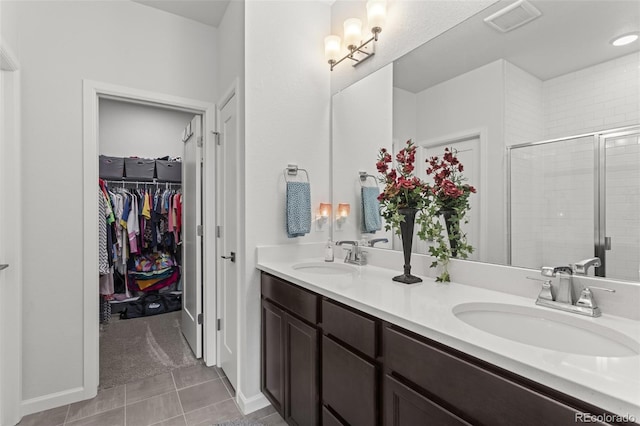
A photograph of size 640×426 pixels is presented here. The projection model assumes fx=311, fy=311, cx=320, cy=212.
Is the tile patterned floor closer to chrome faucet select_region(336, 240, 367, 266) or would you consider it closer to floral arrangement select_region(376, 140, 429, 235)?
chrome faucet select_region(336, 240, 367, 266)

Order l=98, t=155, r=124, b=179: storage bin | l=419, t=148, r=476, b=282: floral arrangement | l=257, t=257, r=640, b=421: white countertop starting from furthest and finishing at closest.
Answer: l=98, t=155, r=124, b=179: storage bin < l=419, t=148, r=476, b=282: floral arrangement < l=257, t=257, r=640, b=421: white countertop

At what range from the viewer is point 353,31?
203cm

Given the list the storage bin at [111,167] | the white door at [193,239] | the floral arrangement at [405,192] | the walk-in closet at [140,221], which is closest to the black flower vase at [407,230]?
the floral arrangement at [405,192]

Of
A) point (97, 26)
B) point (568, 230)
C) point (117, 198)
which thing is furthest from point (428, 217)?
point (117, 198)

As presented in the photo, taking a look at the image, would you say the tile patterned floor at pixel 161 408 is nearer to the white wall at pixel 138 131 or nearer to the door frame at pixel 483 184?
the door frame at pixel 483 184

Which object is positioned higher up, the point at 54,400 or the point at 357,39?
the point at 357,39

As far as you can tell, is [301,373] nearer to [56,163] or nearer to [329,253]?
[329,253]

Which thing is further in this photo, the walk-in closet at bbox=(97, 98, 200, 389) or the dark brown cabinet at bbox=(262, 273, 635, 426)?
the walk-in closet at bbox=(97, 98, 200, 389)

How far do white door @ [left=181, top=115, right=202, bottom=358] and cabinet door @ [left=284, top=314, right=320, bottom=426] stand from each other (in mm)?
1242

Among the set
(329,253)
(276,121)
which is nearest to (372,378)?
(329,253)

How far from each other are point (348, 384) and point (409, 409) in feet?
1.06

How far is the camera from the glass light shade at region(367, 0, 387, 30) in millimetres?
1852

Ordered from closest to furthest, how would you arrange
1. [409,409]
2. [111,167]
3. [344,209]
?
[409,409]
[344,209]
[111,167]

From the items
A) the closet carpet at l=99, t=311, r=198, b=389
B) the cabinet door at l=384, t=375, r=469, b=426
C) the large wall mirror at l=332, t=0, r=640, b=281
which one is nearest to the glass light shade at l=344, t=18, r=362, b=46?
the large wall mirror at l=332, t=0, r=640, b=281
